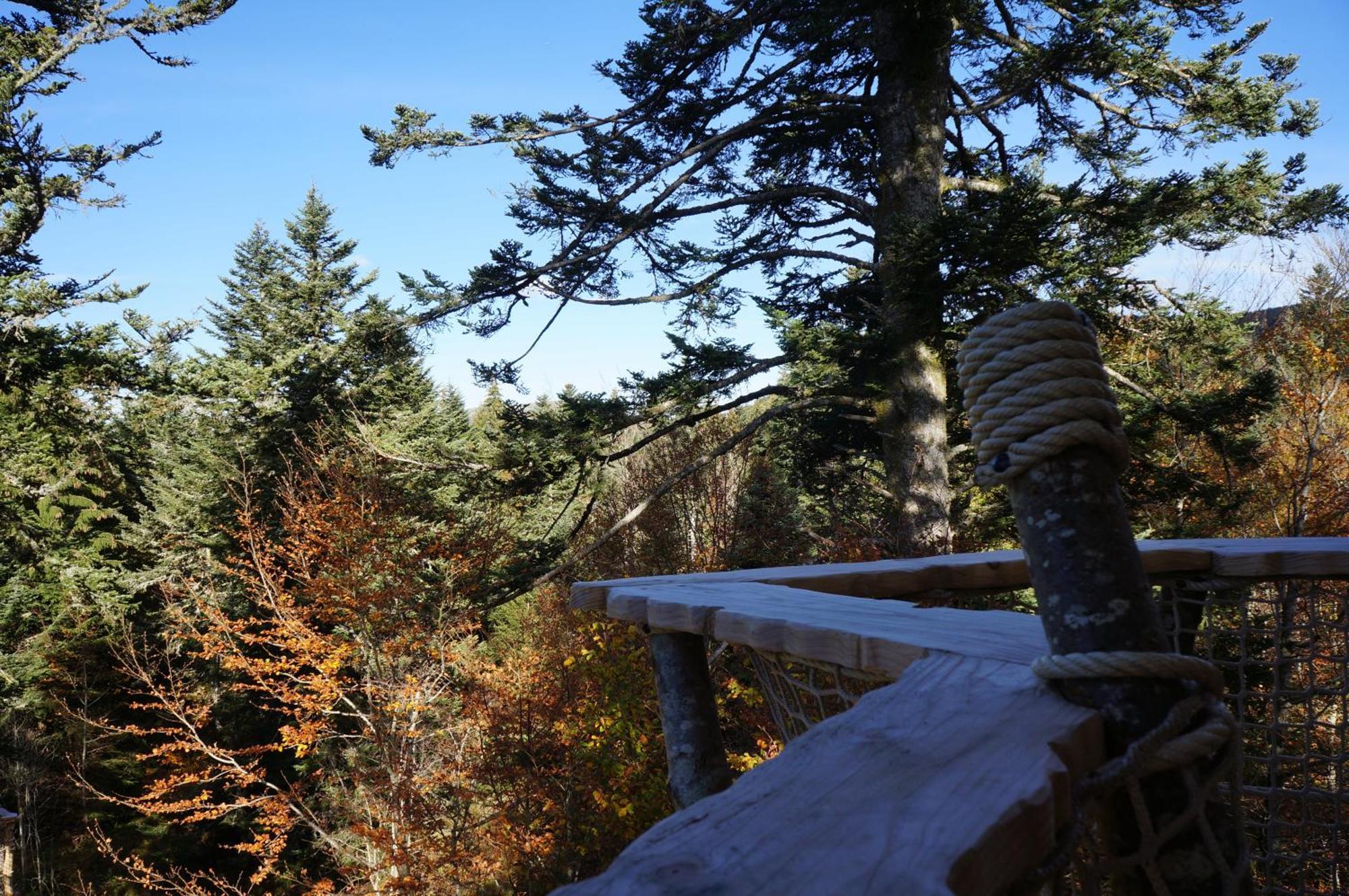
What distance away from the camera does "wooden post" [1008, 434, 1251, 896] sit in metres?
0.89

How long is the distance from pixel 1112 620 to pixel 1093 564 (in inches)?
2.6

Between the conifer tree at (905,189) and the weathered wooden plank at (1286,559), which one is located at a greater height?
the conifer tree at (905,189)

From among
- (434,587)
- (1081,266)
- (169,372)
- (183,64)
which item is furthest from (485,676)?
(1081,266)

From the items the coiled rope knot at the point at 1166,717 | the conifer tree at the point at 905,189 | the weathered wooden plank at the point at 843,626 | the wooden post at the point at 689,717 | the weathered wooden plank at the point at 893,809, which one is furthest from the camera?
the conifer tree at the point at 905,189

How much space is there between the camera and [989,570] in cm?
233

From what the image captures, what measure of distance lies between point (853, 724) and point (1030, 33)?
10.5m

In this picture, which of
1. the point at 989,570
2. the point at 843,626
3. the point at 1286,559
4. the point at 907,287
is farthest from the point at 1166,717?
the point at 907,287

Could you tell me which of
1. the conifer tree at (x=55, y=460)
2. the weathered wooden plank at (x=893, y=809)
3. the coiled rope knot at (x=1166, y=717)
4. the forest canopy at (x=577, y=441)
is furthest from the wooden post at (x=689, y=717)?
the conifer tree at (x=55, y=460)

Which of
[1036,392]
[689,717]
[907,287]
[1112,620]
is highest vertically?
[907,287]

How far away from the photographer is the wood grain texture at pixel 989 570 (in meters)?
1.91

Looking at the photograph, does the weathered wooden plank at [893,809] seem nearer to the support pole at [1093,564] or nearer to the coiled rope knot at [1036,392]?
the support pole at [1093,564]

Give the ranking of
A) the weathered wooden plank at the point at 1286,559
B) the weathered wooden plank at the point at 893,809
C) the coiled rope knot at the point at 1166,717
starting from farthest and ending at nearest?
the weathered wooden plank at the point at 1286,559 < the coiled rope knot at the point at 1166,717 < the weathered wooden plank at the point at 893,809

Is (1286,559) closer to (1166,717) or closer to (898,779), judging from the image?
(1166,717)

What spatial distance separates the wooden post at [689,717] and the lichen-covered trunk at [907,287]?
6.02 meters
